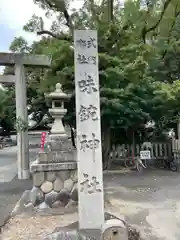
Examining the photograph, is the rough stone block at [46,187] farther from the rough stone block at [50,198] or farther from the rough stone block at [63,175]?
the rough stone block at [63,175]

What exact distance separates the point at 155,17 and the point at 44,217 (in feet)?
33.1

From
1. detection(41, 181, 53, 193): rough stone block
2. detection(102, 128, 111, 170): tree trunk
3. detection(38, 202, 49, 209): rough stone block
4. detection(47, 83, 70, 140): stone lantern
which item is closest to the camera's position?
detection(38, 202, 49, 209): rough stone block

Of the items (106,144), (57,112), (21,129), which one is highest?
(57,112)

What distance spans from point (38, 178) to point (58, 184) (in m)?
0.42

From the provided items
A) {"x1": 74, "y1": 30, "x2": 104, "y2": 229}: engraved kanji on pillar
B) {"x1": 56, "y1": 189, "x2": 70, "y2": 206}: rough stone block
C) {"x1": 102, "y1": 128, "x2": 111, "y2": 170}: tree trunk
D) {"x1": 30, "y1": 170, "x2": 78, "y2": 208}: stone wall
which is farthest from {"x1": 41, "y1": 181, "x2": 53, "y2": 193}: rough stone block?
{"x1": 102, "y1": 128, "x2": 111, "y2": 170}: tree trunk

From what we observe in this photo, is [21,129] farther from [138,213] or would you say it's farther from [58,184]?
[138,213]

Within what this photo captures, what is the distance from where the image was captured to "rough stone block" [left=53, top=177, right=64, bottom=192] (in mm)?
5699

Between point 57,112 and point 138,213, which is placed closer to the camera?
point 138,213

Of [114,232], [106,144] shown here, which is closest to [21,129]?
[106,144]

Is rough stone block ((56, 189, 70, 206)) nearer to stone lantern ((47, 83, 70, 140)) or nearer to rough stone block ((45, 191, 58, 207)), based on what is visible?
rough stone block ((45, 191, 58, 207))

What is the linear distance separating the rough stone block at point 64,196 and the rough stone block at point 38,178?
0.45 metres

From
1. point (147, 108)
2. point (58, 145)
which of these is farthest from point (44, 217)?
point (147, 108)

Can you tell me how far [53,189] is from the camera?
18.7 ft

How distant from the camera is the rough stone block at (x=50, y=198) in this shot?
559 cm
